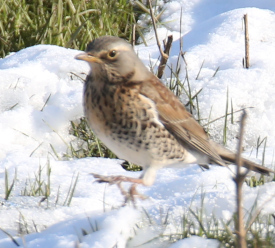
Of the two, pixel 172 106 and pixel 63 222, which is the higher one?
pixel 172 106

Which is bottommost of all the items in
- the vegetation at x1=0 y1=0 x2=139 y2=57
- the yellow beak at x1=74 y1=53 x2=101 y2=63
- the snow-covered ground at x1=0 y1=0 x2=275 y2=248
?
the snow-covered ground at x1=0 y1=0 x2=275 y2=248

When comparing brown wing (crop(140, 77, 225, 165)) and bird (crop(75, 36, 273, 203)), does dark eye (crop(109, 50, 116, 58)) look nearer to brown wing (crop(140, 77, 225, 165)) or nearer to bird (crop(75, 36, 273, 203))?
bird (crop(75, 36, 273, 203))

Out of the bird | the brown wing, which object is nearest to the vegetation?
the brown wing

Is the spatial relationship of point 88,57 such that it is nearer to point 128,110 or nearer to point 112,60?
point 112,60

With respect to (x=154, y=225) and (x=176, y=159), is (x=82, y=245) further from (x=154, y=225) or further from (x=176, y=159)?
(x=176, y=159)

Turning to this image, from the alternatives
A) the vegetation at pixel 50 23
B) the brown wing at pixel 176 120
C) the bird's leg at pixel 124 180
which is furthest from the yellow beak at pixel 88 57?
the vegetation at pixel 50 23

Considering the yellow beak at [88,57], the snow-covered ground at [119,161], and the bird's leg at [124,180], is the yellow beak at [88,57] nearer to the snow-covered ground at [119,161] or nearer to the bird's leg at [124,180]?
the bird's leg at [124,180]

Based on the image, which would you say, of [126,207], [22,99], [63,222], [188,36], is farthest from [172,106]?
[188,36]
